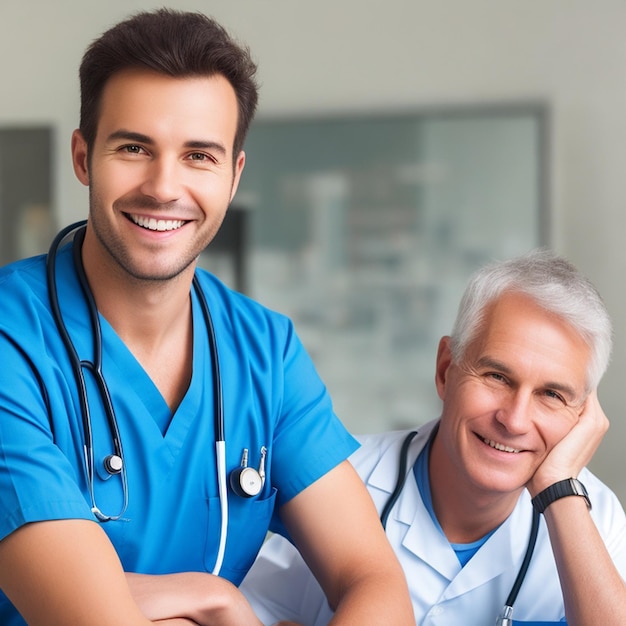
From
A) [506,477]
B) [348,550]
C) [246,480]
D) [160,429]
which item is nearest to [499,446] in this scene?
[506,477]

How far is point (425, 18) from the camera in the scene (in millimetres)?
3752

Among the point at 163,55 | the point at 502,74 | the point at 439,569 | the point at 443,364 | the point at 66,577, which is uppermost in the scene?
the point at 502,74

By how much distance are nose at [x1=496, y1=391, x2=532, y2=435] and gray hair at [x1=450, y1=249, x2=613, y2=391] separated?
12 centimetres

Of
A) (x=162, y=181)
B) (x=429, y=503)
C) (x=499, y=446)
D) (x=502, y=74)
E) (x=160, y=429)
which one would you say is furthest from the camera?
(x=502, y=74)

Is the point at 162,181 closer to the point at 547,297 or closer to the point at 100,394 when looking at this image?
the point at 100,394

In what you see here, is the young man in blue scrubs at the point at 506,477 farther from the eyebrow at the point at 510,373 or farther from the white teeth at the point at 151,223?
the white teeth at the point at 151,223

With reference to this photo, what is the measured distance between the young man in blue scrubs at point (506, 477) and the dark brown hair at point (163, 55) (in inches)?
21.0

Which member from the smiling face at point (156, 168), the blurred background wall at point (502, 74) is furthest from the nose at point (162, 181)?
the blurred background wall at point (502, 74)

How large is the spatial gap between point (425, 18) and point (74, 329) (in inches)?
→ 113

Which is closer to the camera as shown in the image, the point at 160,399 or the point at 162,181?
the point at 162,181

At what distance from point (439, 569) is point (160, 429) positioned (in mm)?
538

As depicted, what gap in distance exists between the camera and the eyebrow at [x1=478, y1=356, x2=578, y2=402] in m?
1.45

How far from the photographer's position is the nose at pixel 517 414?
1.44 metres

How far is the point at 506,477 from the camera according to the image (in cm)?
146
